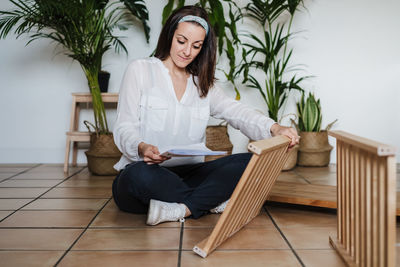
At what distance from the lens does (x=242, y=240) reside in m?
1.52

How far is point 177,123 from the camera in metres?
1.90

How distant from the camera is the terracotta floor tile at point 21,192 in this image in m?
2.30

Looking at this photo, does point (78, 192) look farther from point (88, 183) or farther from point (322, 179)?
point (322, 179)

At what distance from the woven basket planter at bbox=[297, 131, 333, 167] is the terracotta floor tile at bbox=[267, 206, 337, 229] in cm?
133

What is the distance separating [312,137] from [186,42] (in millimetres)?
1805

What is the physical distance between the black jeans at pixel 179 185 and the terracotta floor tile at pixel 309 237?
349 millimetres

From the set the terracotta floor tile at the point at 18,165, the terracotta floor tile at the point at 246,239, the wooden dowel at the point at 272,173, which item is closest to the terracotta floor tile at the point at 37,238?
the terracotta floor tile at the point at 246,239

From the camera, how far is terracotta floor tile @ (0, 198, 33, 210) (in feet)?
6.70

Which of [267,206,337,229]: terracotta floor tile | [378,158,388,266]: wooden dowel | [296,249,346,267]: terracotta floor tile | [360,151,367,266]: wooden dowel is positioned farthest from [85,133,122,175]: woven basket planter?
[378,158,388,266]: wooden dowel

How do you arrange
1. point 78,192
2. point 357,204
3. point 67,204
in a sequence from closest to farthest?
1. point 357,204
2. point 67,204
3. point 78,192

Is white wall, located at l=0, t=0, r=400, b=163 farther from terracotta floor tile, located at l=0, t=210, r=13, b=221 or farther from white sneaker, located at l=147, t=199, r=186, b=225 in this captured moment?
white sneaker, located at l=147, t=199, r=186, b=225

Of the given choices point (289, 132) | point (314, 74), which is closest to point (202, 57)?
point (289, 132)

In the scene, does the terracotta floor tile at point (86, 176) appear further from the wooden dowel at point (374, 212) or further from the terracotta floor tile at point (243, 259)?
the wooden dowel at point (374, 212)

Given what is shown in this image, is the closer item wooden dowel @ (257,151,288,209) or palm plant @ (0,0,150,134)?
wooden dowel @ (257,151,288,209)
